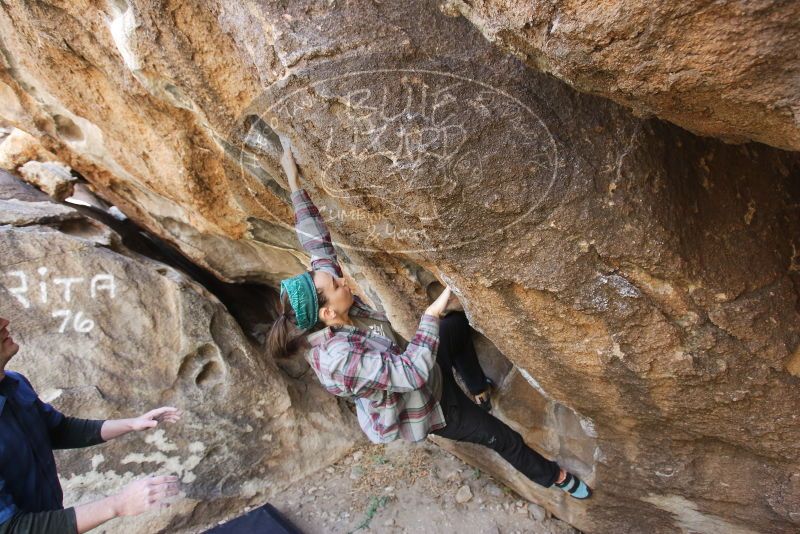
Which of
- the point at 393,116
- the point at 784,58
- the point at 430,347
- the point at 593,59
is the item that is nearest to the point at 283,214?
the point at 430,347

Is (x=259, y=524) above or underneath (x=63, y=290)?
underneath

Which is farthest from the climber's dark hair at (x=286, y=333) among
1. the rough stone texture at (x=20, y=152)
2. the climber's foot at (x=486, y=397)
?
the rough stone texture at (x=20, y=152)

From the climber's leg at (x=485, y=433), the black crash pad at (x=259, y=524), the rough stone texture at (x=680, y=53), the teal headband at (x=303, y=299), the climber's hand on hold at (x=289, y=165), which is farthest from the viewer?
the black crash pad at (x=259, y=524)

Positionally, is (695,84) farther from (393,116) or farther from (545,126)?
(393,116)

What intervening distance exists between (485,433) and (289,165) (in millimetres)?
1544

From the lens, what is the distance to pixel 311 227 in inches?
83.9

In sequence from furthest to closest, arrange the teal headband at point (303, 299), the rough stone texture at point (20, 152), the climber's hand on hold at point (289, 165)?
1. the rough stone texture at point (20, 152)
2. the climber's hand on hold at point (289, 165)
3. the teal headband at point (303, 299)

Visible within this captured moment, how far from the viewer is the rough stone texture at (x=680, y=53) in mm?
836

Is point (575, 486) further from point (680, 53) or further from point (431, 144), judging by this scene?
point (680, 53)

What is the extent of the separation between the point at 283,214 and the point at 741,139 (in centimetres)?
218

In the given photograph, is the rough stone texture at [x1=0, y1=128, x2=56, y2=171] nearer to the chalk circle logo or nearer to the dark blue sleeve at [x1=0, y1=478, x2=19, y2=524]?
the dark blue sleeve at [x1=0, y1=478, x2=19, y2=524]

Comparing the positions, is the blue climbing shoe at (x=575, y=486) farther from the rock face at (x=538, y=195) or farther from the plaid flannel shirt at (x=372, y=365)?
the plaid flannel shirt at (x=372, y=365)

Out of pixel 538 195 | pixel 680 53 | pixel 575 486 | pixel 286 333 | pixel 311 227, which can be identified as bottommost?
pixel 575 486

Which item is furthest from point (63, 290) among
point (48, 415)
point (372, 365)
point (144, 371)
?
point (372, 365)
